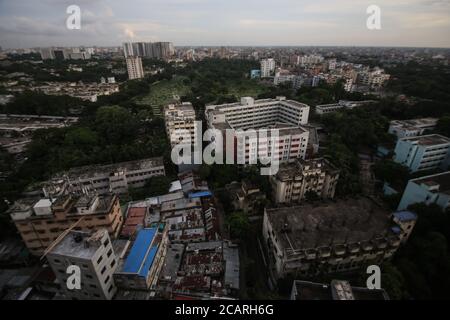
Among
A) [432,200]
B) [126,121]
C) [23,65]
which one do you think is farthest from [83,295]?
[23,65]

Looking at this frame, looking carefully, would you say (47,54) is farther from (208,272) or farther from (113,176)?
(208,272)

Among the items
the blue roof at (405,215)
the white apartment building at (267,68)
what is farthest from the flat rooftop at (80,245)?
the white apartment building at (267,68)

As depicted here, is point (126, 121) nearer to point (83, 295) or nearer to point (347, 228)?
point (83, 295)

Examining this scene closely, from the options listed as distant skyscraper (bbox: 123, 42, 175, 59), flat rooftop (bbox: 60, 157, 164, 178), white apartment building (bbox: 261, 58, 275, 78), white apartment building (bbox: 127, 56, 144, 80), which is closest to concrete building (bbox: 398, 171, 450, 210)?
flat rooftop (bbox: 60, 157, 164, 178)

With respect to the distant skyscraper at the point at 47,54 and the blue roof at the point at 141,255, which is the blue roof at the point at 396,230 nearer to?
Answer: the blue roof at the point at 141,255

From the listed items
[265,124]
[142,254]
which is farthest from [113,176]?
[265,124]
